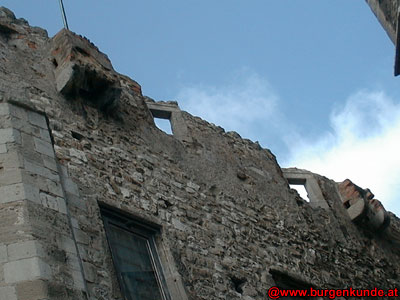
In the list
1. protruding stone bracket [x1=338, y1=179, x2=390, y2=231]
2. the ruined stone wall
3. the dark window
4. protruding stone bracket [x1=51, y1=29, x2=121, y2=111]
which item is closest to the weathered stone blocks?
the ruined stone wall

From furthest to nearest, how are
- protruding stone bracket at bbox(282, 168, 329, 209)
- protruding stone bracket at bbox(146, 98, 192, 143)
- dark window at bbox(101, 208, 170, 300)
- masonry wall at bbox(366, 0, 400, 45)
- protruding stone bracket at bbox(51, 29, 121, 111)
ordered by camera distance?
protruding stone bracket at bbox(282, 168, 329, 209) → protruding stone bracket at bbox(146, 98, 192, 143) → protruding stone bracket at bbox(51, 29, 121, 111) → masonry wall at bbox(366, 0, 400, 45) → dark window at bbox(101, 208, 170, 300)

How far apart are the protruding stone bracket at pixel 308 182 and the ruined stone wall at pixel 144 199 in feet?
1.66

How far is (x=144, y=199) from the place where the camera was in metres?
8.88

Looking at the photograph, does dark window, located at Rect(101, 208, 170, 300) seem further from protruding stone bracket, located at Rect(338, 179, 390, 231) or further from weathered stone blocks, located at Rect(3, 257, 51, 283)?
protruding stone bracket, located at Rect(338, 179, 390, 231)

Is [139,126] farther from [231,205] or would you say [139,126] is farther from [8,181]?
[8,181]

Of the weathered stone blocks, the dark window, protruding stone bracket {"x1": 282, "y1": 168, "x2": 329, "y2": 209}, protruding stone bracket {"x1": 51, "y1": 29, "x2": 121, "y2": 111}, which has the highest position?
protruding stone bracket {"x1": 51, "y1": 29, "x2": 121, "y2": 111}

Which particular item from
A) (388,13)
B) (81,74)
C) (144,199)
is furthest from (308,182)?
(81,74)

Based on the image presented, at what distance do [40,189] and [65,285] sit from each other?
1.00 meters

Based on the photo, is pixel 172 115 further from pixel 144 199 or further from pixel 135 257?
pixel 135 257

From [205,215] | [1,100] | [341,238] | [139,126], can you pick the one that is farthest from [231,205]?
[1,100]

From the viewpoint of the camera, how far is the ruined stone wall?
6711mm

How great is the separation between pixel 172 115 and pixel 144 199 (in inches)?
98.8

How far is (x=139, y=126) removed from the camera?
10047 millimetres

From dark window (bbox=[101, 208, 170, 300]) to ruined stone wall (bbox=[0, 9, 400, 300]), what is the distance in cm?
11
